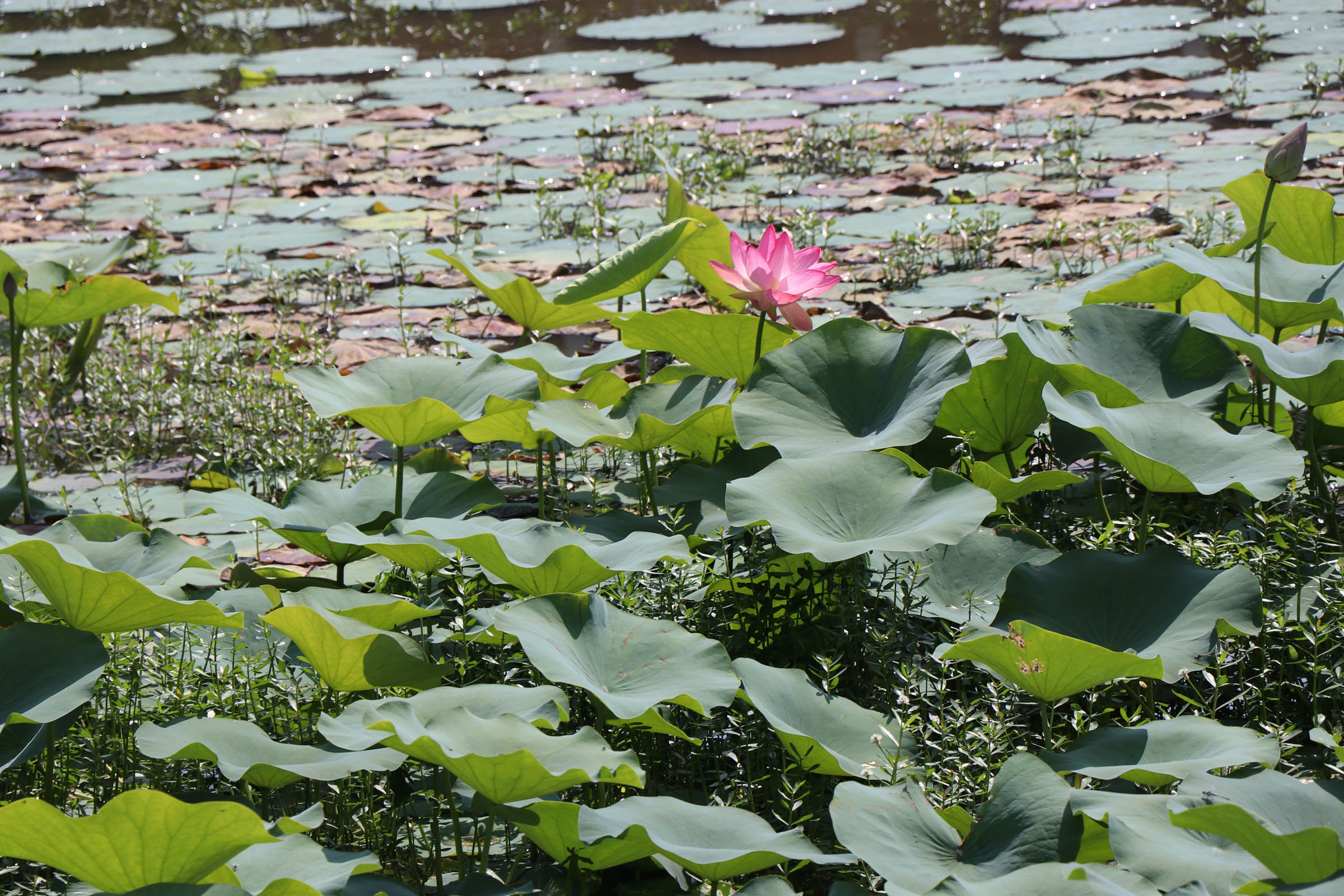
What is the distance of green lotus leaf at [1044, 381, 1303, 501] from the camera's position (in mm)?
1678

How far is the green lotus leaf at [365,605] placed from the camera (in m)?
1.66

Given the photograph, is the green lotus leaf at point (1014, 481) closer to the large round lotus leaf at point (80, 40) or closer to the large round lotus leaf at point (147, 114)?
the large round lotus leaf at point (147, 114)

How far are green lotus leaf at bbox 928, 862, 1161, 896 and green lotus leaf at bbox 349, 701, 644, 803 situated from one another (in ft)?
1.15

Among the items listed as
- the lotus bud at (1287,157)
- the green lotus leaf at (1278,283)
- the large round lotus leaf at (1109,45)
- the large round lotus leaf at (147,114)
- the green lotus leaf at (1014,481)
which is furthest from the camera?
the large round lotus leaf at (1109,45)

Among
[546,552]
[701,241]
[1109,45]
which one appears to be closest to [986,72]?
[1109,45]

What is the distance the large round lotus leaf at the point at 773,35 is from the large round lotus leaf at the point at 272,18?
3398mm

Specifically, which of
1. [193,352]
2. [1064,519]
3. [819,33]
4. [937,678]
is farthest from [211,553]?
[819,33]

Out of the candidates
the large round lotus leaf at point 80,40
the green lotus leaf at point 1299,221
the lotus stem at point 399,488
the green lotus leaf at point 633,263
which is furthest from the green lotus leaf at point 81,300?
the large round lotus leaf at point 80,40

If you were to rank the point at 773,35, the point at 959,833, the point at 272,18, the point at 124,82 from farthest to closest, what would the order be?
the point at 272,18 → the point at 773,35 → the point at 124,82 → the point at 959,833

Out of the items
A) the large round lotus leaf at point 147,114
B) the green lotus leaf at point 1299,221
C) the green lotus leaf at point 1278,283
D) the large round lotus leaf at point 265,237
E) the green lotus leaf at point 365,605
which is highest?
the large round lotus leaf at point 147,114

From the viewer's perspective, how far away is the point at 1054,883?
1.14m

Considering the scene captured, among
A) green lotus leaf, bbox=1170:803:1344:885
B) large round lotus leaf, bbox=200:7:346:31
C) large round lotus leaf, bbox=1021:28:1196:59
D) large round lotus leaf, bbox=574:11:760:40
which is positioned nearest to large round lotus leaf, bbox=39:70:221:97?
large round lotus leaf, bbox=200:7:346:31

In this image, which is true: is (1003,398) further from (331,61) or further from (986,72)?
(331,61)

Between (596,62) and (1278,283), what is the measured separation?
5847mm
